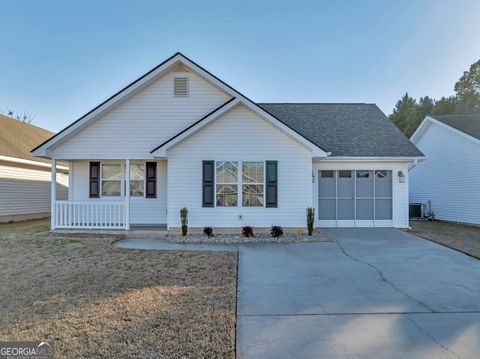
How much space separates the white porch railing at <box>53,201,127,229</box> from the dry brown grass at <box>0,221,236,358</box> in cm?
309

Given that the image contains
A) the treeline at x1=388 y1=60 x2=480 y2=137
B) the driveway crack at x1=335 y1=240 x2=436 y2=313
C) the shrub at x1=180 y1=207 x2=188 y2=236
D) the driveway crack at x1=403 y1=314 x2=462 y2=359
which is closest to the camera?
the driveway crack at x1=403 y1=314 x2=462 y2=359

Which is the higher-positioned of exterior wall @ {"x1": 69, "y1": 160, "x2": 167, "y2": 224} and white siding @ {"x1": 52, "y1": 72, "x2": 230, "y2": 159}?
white siding @ {"x1": 52, "y1": 72, "x2": 230, "y2": 159}

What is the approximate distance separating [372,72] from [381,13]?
4.35 m

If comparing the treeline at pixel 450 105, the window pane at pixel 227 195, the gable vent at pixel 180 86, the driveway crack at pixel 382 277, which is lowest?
the driveway crack at pixel 382 277

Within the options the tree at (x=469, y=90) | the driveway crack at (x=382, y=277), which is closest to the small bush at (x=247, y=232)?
the driveway crack at (x=382, y=277)

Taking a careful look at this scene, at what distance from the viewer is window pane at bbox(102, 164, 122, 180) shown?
12.6 meters

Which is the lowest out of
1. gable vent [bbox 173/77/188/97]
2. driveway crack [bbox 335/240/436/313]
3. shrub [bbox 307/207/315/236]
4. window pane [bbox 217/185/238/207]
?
driveway crack [bbox 335/240/436/313]

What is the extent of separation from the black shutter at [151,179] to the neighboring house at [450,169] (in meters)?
14.9

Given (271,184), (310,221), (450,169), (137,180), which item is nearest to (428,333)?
(310,221)

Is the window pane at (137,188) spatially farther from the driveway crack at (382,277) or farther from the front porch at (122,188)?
the driveway crack at (382,277)

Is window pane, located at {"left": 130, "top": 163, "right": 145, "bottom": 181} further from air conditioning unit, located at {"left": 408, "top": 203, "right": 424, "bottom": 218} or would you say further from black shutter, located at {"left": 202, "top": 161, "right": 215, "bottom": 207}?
air conditioning unit, located at {"left": 408, "top": 203, "right": 424, "bottom": 218}

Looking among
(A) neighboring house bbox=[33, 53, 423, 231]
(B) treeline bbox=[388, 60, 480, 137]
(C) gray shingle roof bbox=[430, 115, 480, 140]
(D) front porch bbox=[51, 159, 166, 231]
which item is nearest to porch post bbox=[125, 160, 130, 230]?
(A) neighboring house bbox=[33, 53, 423, 231]

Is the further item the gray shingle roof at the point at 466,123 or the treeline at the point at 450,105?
the treeline at the point at 450,105

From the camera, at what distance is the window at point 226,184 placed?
1087cm
